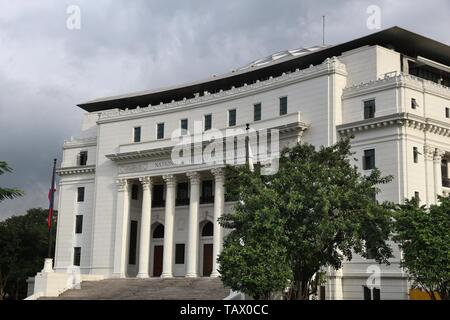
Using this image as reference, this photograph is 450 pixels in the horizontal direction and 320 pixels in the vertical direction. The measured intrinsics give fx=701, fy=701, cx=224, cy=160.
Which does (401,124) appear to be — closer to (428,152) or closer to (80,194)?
(428,152)

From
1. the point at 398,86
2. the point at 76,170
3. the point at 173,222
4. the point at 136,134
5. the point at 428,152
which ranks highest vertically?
the point at 398,86

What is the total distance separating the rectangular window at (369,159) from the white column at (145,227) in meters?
21.1

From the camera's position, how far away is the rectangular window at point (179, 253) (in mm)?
63469

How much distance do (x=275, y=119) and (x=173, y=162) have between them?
36.0 ft

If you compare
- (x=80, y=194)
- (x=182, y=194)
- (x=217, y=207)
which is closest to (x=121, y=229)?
(x=182, y=194)

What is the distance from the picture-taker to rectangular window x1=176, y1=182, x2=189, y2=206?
64.2 metres

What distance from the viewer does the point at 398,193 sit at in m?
48.5

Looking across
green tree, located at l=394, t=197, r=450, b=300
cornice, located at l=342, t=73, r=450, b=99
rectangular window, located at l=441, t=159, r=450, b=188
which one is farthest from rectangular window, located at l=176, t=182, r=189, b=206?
green tree, located at l=394, t=197, r=450, b=300

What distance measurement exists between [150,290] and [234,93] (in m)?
18.0

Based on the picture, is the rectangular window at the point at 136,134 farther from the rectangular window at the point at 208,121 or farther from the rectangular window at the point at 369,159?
the rectangular window at the point at 369,159

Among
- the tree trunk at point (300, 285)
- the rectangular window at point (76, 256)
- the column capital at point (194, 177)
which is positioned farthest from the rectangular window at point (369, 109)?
the rectangular window at point (76, 256)

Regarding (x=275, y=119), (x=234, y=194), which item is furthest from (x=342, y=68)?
(x=234, y=194)

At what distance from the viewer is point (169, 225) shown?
61.0m
